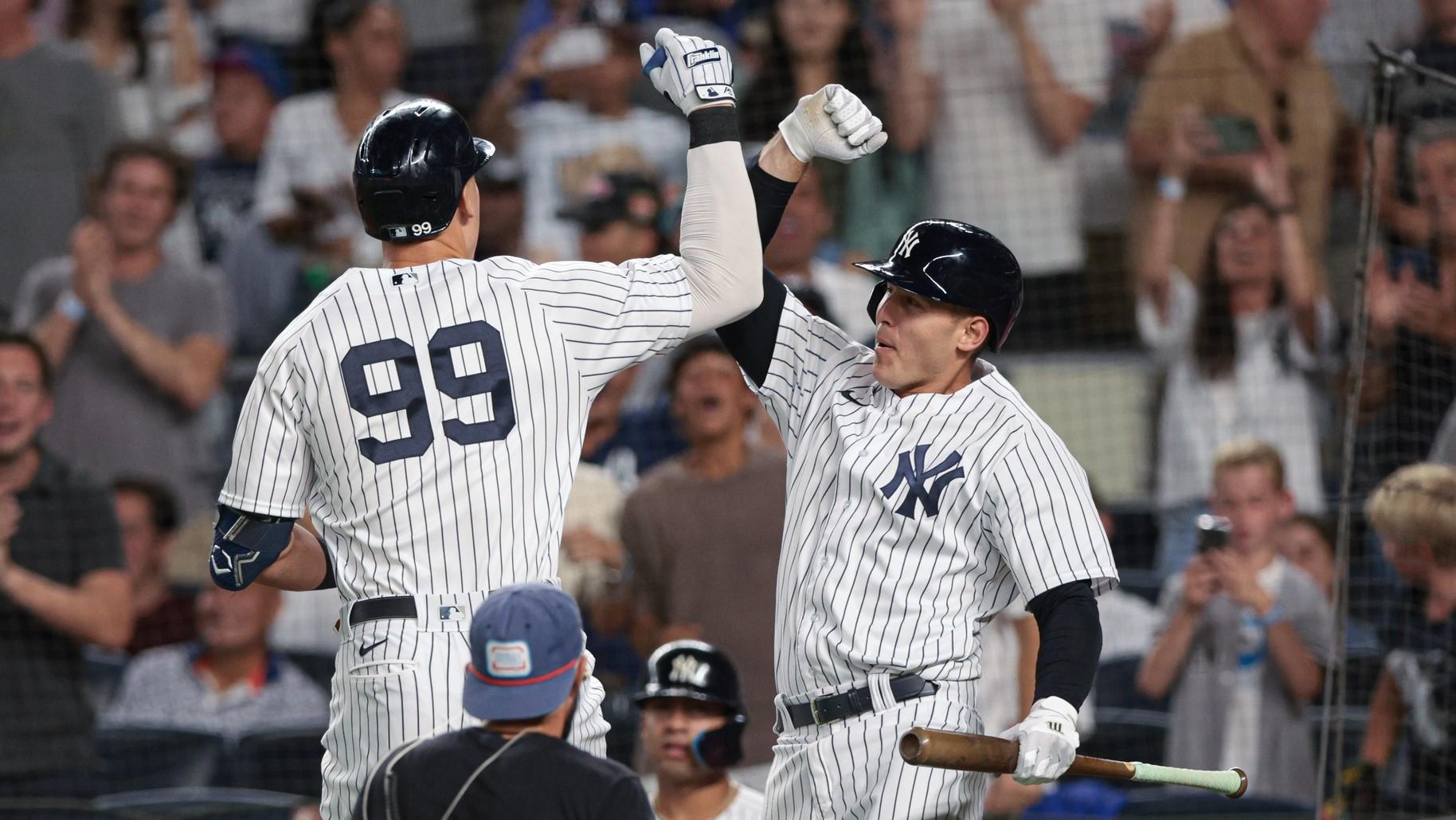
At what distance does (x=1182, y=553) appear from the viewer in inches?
234

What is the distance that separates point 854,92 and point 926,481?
4.03m

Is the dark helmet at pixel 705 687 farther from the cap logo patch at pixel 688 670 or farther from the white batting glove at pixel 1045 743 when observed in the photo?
the white batting glove at pixel 1045 743

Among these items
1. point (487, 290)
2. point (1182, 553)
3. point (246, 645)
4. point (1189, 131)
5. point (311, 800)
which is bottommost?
point (311, 800)

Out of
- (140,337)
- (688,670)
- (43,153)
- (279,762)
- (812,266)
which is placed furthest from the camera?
(43,153)

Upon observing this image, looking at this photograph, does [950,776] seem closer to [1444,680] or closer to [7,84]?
[1444,680]

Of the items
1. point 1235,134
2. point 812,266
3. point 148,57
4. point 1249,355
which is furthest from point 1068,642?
point 148,57

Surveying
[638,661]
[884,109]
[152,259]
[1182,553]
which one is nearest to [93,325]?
[152,259]

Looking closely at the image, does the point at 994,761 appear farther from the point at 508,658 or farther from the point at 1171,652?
the point at 1171,652

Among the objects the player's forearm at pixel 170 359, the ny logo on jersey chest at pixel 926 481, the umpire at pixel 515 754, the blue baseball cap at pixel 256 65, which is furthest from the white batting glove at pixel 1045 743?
the blue baseball cap at pixel 256 65

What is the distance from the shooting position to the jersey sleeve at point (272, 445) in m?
2.83

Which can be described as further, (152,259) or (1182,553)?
(152,259)

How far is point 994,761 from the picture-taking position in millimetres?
2672

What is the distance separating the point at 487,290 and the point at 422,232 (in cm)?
14

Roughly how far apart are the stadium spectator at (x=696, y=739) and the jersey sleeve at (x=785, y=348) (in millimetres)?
1101
